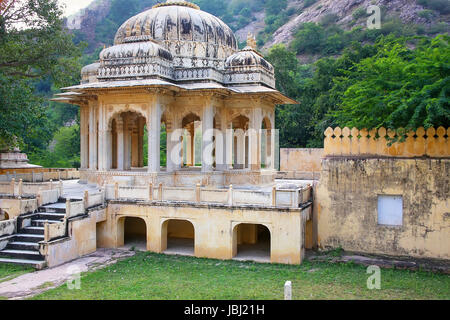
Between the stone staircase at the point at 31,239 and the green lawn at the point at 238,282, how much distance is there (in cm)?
206

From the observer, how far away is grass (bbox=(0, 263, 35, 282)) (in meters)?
11.7

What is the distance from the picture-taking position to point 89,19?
82.6 metres

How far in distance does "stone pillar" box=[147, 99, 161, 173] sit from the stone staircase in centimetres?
364

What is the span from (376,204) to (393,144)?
202 cm

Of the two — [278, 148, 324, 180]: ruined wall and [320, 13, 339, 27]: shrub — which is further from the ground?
[320, 13, 339, 27]: shrub

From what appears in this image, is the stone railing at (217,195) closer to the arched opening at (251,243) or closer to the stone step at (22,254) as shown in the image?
the arched opening at (251,243)

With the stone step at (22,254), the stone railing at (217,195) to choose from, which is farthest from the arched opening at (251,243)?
the stone step at (22,254)

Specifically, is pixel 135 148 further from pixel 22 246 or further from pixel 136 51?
pixel 22 246

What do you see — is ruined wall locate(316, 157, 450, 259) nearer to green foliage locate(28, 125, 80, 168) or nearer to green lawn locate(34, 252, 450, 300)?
green lawn locate(34, 252, 450, 300)

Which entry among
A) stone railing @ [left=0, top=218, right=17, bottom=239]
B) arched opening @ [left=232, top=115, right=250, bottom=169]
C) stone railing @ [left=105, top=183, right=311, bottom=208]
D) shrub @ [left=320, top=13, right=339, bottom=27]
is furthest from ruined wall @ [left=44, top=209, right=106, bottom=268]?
shrub @ [left=320, top=13, right=339, bottom=27]

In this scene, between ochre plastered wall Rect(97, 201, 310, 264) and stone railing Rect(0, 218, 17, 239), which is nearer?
ochre plastered wall Rect(97, 201, 310, 264)

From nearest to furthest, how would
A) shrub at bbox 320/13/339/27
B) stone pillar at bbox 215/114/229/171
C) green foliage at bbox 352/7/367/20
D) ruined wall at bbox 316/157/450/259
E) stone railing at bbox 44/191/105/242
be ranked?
1. stone railing at bbox 44/191/105/242
2. ruined wall at bbox 316/157/450/259
3. stone pillar at bbox 215/114/229/171
4. green foliage at bbox 352/7/367/20
5. shrub at bbox 320/13/339/27
